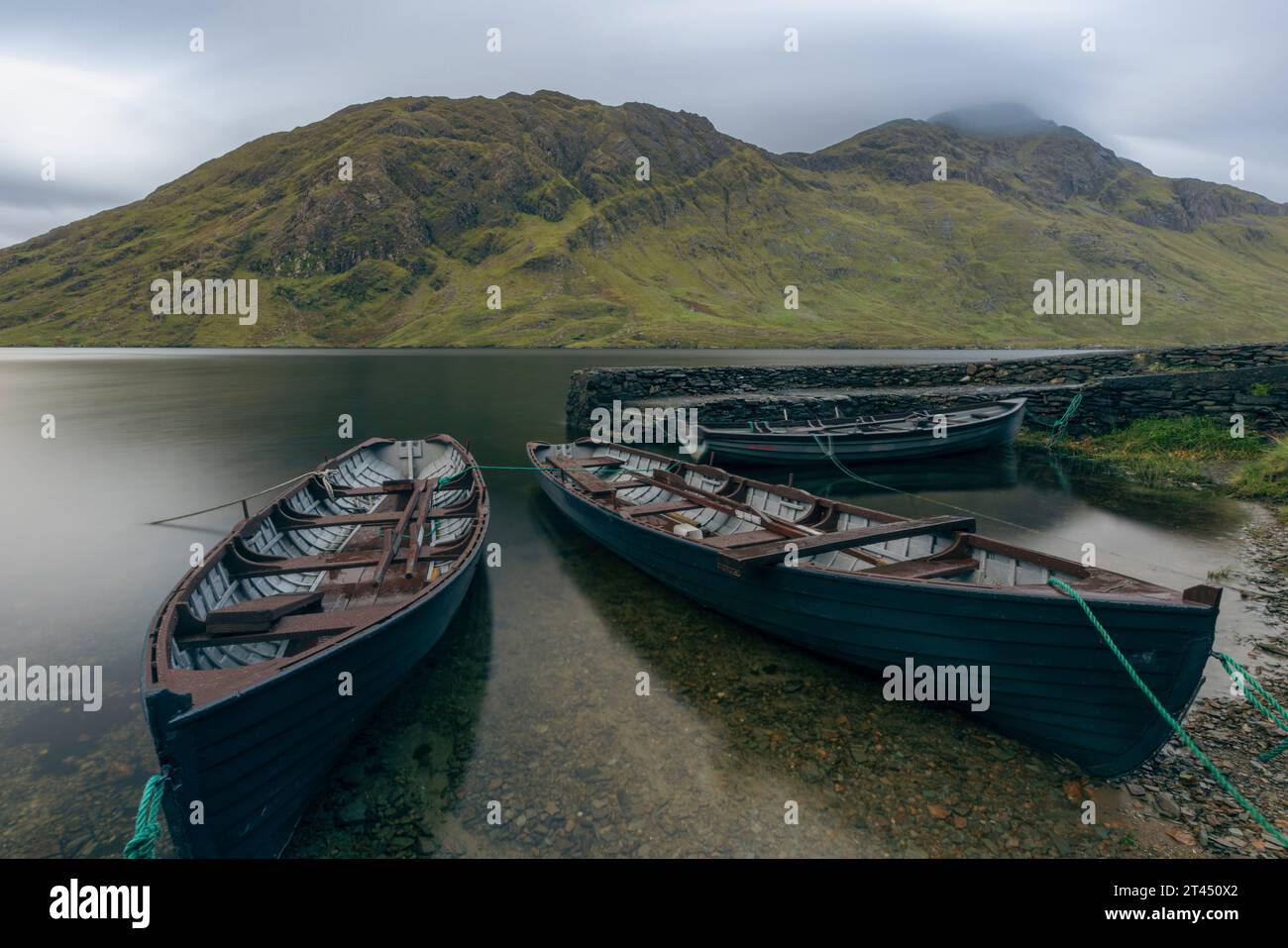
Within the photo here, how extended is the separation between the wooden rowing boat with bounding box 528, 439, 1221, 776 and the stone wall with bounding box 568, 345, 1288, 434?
17870mm

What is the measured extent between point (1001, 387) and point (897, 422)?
961 centimetres

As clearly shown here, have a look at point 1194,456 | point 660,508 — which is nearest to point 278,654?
point 660,508

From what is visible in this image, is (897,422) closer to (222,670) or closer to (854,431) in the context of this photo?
(854,431)

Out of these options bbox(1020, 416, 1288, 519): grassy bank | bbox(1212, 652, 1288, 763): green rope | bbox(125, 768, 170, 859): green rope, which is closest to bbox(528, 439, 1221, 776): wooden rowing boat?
bbox(1212, 652, 1288, 763): green rope

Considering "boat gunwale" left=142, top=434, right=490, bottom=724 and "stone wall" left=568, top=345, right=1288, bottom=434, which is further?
A: "stone wall" left=568, top=345, right=1288, bottom=434

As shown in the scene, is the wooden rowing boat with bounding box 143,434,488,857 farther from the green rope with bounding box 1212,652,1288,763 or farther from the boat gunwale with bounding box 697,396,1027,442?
the boat gunwale with bounding box 697,396,1027,442

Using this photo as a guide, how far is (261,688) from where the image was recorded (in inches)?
196

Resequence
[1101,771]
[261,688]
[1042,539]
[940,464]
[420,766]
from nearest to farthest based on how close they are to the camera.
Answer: [261,688] < [1101,771] < [420,766] < [1042,539] < [940,464]

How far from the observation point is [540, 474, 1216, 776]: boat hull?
5.52 meters

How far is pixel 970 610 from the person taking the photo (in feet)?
Result: 21.2

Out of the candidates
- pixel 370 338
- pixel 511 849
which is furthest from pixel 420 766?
pixel 370 338

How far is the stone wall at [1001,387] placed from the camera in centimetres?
2022
